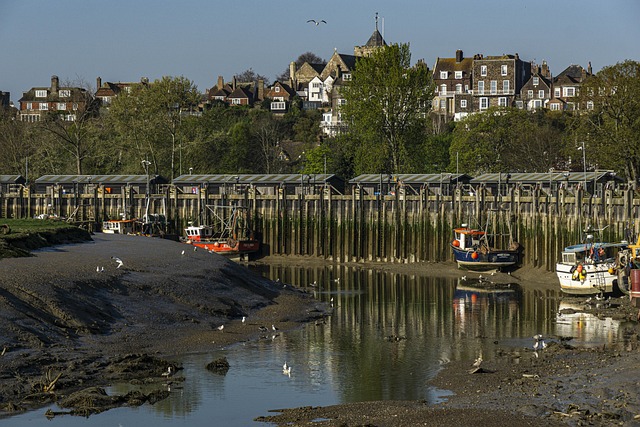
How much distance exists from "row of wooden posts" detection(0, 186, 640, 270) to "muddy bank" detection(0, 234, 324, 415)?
757 inches

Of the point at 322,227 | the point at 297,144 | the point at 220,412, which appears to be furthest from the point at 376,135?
the point at 220,412

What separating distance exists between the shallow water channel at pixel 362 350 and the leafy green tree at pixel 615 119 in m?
29.8

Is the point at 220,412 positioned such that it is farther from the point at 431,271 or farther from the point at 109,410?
the point at 431,271

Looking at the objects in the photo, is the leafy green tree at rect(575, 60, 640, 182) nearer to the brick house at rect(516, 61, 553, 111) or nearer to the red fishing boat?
the red fishing boat

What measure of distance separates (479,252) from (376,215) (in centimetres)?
1310

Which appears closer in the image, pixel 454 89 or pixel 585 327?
pixel 585 327

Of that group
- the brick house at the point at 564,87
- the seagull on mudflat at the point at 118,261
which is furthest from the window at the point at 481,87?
the seagull on mudflat at the point at 118,261

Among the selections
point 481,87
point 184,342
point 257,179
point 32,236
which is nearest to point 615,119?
point 257,179

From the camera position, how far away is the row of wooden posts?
67750mm

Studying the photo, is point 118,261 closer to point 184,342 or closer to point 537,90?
point 184,342

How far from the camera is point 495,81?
614 ft

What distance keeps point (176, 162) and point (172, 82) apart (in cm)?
942

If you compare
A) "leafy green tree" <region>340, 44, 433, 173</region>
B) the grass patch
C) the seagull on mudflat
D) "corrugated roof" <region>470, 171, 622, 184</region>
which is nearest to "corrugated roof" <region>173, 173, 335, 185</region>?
"leafy green tree" <region>340, 44, 433, 173</region>

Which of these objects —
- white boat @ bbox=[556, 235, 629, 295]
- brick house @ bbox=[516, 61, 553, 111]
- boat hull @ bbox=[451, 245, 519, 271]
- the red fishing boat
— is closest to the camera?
white boat @ bbox=[556, 235, 629, 295]
